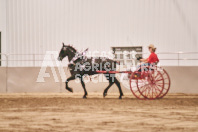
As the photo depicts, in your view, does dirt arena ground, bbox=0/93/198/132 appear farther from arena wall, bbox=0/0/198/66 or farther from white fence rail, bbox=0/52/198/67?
arena wall, bbox=0/0/198/66

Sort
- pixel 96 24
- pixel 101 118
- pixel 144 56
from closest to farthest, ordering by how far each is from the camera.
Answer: pixel 101 118
pixel 144 56
pixel 96 24

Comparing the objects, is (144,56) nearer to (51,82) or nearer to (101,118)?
(51,82)

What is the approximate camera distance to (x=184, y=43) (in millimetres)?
16062

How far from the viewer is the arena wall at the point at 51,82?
50.8ft

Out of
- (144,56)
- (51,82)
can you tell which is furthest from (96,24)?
(51,82)

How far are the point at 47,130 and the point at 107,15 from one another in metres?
10.5

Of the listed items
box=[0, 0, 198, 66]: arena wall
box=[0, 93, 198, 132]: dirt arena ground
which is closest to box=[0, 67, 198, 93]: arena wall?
box=[0, 0, 198, 66]: arena wall

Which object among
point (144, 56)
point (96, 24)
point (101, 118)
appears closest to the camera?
point (101, 118)

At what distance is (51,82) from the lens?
16.2 meters

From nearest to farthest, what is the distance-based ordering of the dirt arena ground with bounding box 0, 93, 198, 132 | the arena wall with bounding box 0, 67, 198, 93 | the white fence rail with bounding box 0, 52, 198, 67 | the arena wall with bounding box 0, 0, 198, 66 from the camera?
the dirt arena ground with bounding box 0, 93, 198, 132
the arena wall with bounding box 0, 67, 198, 93
the white fence rail with bounding box 0, 52, 198, 67
the arena wall with bounding box 0, 0, 198, 66

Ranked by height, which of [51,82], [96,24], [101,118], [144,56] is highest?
[96,24]

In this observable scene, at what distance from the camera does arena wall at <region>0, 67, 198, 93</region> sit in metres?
15.5

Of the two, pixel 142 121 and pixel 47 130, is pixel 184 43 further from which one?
pixel 47 130

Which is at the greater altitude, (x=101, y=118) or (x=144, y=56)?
(x=144, y=56)
